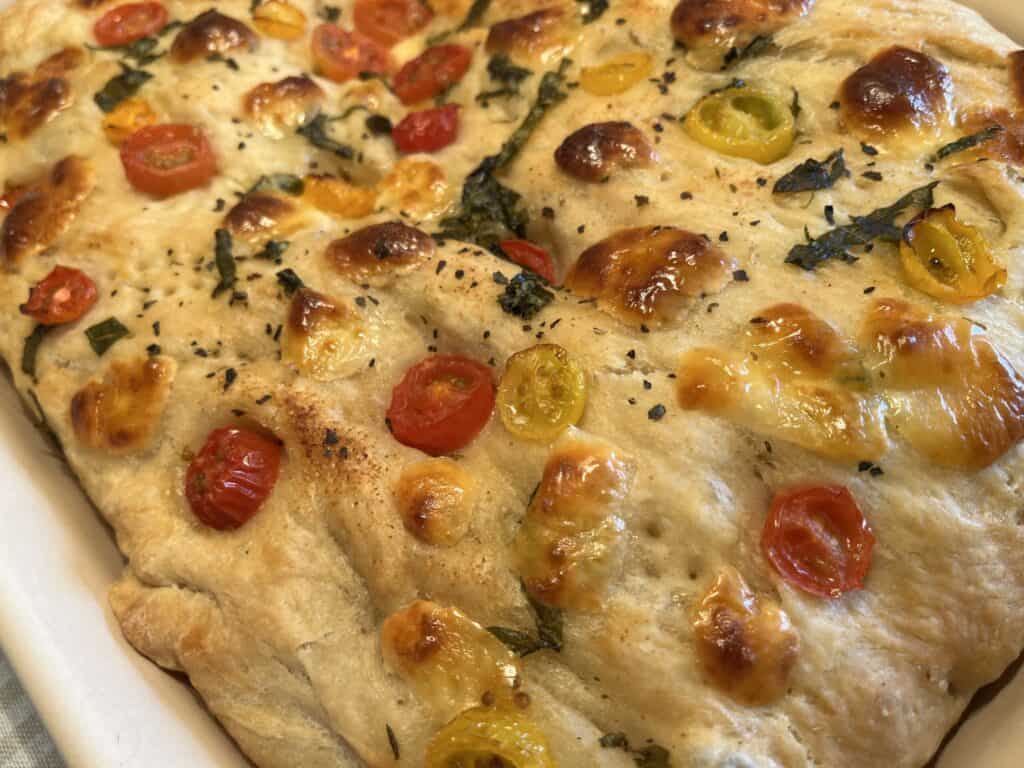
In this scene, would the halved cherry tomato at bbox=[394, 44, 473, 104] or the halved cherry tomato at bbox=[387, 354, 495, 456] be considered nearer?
the halved cherry tomato at bbox=[387, 354, 495, 456]

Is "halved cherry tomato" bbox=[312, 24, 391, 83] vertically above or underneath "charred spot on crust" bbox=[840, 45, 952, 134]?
underneath

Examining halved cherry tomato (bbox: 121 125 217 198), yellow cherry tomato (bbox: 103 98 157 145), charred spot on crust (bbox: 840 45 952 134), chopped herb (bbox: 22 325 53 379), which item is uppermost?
charred spot on crust (bbox: 840 45 952 134)

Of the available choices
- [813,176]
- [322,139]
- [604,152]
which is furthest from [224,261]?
[813,176]

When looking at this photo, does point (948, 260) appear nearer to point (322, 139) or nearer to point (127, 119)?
point (322, 139)

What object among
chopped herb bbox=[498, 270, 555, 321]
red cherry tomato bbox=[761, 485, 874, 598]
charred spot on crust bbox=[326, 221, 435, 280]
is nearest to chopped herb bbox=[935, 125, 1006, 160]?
red cherry tomato bbox=[761, 485, 874, 598]

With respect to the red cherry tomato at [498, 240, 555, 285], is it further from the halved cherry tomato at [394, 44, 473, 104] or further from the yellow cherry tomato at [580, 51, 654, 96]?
the halved cherry tomato at [394, 44, 473, 104]

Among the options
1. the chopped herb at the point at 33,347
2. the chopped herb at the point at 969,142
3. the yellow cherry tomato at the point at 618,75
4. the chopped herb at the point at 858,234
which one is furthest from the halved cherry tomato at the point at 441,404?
the chopped herb at the point at 969,142

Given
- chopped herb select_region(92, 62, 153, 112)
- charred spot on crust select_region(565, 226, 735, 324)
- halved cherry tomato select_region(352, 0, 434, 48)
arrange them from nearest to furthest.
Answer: charred spot on crust select_region(565, 226, 735, 324) < chopped herb select_region(92, 62, 153, 112) < halved cherry tomato select_region(352, 0, 434, 48)
